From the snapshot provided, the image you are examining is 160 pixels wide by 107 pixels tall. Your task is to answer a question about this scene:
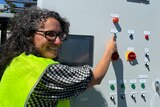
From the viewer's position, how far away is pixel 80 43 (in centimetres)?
145

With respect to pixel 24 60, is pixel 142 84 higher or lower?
lower

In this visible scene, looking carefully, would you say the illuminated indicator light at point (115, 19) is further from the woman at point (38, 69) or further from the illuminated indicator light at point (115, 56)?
the woman at point (38, 69)

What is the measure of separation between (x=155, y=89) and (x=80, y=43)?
56cm

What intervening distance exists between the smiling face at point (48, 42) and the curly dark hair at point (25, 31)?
2 centimetres

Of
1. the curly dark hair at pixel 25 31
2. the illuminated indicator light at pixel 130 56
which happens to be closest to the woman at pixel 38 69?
the curly dark hair at pixel 25 31

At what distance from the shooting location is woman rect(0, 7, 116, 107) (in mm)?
1103

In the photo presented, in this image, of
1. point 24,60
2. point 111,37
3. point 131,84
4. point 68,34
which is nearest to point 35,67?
point 24,60

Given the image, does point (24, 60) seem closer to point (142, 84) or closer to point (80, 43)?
point (80, 43)

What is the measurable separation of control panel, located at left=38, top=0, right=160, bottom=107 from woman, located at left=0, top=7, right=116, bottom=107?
176 mm

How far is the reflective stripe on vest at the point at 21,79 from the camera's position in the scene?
1.09m

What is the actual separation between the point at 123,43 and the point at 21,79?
663 millimetres

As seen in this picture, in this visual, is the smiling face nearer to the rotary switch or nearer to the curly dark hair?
the curly dark hair

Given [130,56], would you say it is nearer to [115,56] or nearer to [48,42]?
[115,56]

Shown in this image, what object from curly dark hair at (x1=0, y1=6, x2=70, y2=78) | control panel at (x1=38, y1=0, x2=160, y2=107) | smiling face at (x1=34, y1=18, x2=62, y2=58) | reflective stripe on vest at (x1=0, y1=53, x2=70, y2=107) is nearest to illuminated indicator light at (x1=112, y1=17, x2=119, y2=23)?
control panel at (x1=38, y1=0, x2=160, y2=107)
